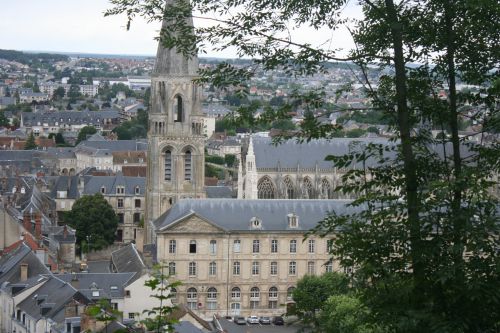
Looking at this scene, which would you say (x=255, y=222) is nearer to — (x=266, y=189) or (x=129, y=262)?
(x=129, y=262)

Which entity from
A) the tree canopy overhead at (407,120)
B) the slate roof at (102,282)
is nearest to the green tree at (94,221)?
the slate roof at (102,282)

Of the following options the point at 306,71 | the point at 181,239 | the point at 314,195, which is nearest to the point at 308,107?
the point at 306,71

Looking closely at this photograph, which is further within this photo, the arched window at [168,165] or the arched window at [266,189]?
the arched window at [266,189]

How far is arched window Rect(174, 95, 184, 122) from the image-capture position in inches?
3009

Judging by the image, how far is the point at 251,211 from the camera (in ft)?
220

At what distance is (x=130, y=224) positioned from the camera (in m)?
99.5

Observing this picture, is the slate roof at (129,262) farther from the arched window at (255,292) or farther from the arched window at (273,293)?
the arched window at (273,293)

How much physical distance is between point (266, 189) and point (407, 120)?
65497 mm

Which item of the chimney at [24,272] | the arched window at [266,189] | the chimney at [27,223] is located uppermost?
the arched window at [266,189]

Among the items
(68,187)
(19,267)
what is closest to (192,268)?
(19,267)

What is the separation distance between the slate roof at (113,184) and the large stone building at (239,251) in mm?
34644

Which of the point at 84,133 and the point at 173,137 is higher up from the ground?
the point at 84,133

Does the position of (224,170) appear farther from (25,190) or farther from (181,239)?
(181,239)

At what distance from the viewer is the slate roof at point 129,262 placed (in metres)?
56.9
